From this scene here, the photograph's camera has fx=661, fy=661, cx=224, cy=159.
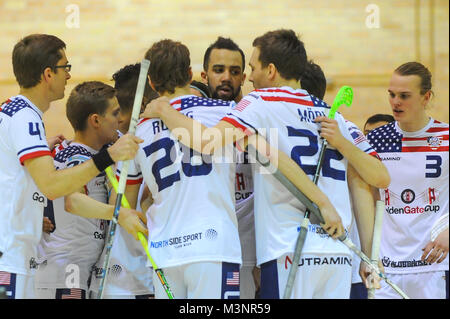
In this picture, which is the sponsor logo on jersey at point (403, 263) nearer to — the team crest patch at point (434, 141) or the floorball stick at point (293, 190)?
the team crest patch at point (434, 141)

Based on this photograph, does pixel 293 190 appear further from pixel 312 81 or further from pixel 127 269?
pixel 127 269

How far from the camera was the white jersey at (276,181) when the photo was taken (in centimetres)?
363

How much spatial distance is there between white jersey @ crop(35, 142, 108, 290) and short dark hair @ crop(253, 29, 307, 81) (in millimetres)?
1390

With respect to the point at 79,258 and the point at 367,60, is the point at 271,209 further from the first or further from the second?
the point at 367,60

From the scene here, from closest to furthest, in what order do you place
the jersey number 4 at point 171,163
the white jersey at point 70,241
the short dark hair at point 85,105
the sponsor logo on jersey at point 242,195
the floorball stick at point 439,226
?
1. the jersey number 4 at point 171,163
2. the sponsor logo on jersey at point 242,195
3. the white jersey at point 70,241
4. the short dark hair at point 85,105
5. the floorball stick at point 439,226

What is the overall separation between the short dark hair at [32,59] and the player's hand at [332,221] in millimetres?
1882

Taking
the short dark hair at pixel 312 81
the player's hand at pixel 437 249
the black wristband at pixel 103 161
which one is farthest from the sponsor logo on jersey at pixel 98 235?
the player's hand at pixel 437 249

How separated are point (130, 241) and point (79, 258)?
0.44 m

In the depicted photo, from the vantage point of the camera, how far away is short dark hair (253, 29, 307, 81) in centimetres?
387

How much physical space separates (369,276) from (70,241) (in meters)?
1.98

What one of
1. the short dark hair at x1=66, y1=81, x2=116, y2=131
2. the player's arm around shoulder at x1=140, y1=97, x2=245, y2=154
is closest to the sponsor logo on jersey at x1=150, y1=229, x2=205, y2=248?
the player's arm around shoulder at x1=140, y1=97, x2=245, y2=154
